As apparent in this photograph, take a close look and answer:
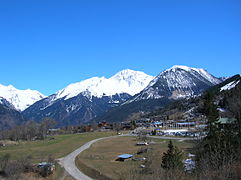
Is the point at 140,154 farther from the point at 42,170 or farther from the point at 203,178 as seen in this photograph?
the point at 203,178

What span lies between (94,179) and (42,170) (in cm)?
1293

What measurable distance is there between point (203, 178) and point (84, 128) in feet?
603

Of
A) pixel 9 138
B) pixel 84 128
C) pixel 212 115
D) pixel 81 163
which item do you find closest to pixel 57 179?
pixel 81 163

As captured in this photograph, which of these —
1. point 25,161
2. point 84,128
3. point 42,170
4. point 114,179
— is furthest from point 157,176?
point 84,128

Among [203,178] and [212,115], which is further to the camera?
[212,115]

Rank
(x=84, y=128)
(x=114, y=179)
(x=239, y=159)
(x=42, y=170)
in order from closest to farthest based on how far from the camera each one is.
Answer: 1. (x=239, y=159)
2. (x=114, y=179)
3. (x=42, y=170)
4. (x=84, y=128)

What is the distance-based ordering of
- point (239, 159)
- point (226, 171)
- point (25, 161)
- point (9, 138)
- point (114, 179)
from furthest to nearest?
point (9, 138) → point (25, 161) → point (114, 179) → point (239, 159) → point (226, 171)

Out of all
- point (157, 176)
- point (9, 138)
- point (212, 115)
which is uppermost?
point (212, 115)

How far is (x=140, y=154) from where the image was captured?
6238 cm

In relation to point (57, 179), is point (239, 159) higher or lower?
higher

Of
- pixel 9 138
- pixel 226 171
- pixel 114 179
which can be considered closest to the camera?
pixel 226 171

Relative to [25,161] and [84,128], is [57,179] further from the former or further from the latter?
[84,128]

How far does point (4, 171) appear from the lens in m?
46.3

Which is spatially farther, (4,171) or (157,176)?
(4,171)
